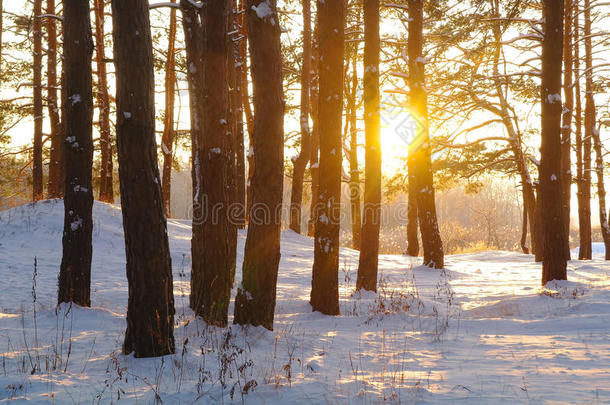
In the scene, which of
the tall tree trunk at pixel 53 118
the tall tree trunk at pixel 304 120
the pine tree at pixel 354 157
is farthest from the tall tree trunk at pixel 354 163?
the tall tree trunk at pixel 53 118

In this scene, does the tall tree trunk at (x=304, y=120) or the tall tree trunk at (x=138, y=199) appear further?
the tall tree trunk at (x=304, y=120)

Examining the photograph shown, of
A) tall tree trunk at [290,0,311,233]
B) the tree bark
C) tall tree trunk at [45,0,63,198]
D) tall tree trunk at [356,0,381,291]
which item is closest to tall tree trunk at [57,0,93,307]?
tall tree trunk at [356,0,381,291]

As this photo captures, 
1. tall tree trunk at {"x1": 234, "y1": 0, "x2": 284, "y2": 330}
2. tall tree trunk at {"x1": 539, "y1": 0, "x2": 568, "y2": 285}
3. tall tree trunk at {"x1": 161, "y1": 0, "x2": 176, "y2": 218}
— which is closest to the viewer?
tall tree trunk at {"x1": 234, "y1": 0, "x2": 284, "y2": 330}

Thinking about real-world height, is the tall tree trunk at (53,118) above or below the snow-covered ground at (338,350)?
above

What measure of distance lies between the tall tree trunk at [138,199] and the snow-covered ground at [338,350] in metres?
0.31

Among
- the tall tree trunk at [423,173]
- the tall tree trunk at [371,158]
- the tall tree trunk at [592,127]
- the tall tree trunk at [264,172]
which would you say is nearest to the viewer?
the tall tree trunk at [264,172]

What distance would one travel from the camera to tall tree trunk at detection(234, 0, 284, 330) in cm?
541

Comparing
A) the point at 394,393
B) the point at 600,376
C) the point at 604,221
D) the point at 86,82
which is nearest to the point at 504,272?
the point at 604,221

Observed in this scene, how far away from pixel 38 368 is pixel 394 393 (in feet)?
10.1

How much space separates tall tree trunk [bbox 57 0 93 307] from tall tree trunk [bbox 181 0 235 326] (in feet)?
5.52

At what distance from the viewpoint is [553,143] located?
903cm

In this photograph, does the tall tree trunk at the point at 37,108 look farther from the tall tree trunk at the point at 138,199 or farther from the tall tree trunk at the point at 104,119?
the tall tree trunk at the point at 138,199

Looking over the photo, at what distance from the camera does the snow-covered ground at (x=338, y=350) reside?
3496mm

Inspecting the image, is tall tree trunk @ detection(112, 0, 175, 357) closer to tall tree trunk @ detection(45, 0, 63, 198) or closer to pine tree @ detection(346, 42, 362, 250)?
tall tree trunk @ detection(45, 0, 63, 198)
